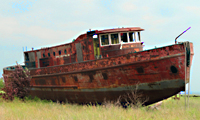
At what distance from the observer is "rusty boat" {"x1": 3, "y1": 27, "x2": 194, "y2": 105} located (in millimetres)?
9047

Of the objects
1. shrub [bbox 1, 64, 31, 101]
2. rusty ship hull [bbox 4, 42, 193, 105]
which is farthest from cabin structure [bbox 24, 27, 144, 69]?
shrub [bbox 1, 64, 31, 101]

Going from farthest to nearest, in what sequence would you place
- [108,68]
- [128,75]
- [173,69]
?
[108,68], [128,75], [173,69]

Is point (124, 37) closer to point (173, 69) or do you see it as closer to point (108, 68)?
point (108, 68)

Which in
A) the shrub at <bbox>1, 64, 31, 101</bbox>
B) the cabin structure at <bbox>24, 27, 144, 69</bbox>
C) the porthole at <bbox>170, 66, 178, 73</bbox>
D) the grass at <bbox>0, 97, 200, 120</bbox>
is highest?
the cabin structure at <bbox>24, 27, 144, 69</bbox>

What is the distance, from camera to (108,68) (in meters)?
10.4

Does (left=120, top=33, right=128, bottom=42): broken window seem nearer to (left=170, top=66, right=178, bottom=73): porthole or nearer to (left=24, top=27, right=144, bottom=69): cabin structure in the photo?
(left=24, top=27, right=144, bottom=69): cabin structure

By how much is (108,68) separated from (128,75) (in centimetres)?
114

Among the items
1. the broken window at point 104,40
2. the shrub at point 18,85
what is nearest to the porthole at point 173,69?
the broken window at point 104,40

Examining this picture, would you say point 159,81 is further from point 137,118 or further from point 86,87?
point 86,87

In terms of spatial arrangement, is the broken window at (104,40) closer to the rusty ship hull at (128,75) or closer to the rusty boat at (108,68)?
the rusty boat at (108,68)

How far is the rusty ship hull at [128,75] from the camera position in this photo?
8.95 m

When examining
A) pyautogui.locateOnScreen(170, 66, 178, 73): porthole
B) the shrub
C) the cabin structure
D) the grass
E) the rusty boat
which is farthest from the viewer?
the shrub

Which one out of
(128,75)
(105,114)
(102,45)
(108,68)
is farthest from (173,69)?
(102,45)

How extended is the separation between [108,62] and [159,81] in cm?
267
